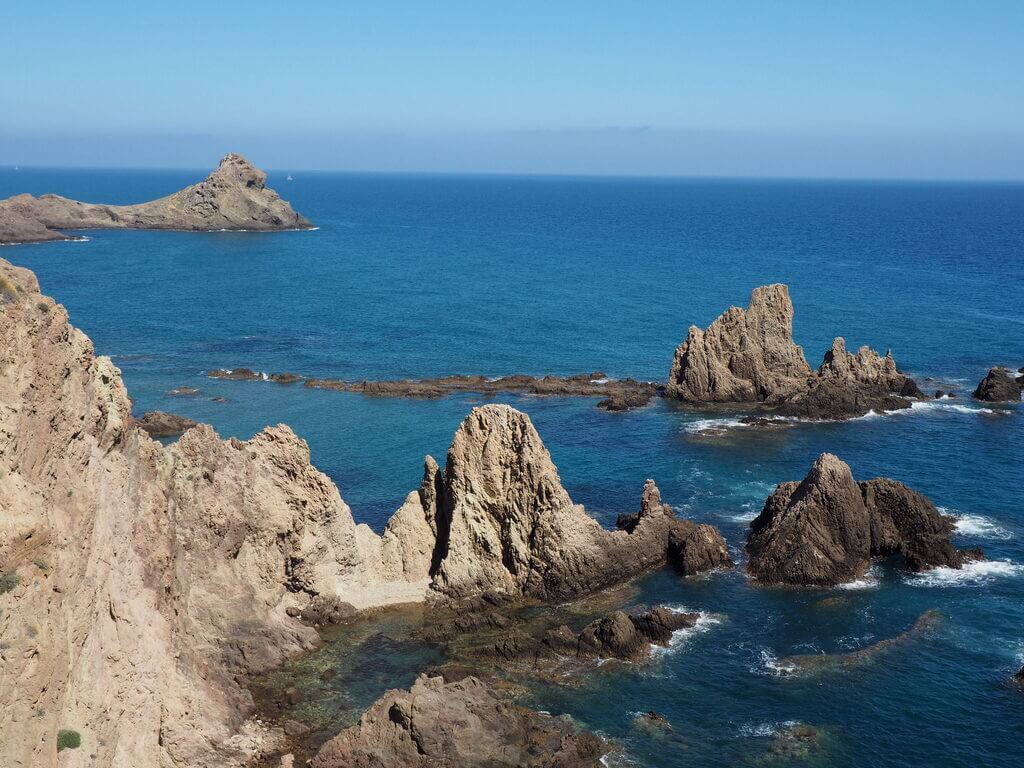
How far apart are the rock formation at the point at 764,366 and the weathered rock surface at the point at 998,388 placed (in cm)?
588

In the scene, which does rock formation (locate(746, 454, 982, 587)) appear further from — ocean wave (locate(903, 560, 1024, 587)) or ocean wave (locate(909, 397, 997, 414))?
ocean wave (locate(909, 397, 997, 414))

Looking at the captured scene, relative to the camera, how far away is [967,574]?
55281mm

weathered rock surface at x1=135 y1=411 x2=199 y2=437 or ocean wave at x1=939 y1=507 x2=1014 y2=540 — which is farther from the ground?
weathered rock surface at x1=135 y1=411 x2=199 y2=437

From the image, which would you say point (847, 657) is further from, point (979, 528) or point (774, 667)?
point (979, 528)

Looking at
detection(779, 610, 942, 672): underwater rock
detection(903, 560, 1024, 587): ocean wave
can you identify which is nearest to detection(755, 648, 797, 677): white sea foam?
detection(779, 610, 942, 672): underwater rock

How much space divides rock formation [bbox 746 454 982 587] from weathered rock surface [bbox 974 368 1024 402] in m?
36.2

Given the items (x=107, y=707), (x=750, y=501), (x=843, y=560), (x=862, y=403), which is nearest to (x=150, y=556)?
(x=107, y=707)

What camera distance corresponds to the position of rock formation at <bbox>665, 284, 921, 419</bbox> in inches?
3526

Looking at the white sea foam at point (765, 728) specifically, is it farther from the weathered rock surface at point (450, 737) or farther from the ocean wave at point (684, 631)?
the ocean wave at point (684, 631)

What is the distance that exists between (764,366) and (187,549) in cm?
6214

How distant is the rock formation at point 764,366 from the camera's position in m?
89.6

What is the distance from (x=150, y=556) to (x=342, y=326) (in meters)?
88.9

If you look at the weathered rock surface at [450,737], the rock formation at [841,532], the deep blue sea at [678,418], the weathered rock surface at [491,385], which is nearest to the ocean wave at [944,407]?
the deep blue sea at [678,418]

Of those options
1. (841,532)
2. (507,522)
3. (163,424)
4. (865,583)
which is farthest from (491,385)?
(865,583)
